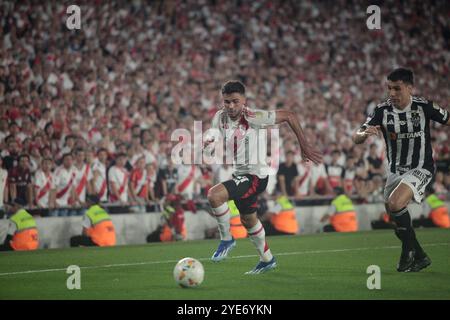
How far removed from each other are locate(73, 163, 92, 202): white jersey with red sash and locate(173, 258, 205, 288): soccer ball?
7977 mm

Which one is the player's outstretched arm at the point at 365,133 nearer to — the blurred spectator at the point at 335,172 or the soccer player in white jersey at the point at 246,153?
the soccer player in white jersey at the point at 246,153

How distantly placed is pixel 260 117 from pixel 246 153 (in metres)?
0.61

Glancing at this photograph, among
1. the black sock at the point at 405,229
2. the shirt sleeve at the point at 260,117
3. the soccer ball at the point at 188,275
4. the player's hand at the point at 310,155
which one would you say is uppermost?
the shirt sleeve at the point at 260,117

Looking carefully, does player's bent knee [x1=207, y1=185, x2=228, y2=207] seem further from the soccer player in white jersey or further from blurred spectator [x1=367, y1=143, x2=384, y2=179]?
blurred spectator [x1=367, y1=143, x2=384, y2=179]

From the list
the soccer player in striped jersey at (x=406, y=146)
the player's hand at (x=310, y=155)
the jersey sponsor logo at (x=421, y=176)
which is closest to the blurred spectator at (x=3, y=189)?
the player's hand at (x=310, y=155)

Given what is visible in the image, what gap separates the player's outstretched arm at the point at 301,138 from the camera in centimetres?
1050

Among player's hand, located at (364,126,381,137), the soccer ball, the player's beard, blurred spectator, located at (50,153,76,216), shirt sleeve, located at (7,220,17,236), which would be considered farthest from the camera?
blurred spectator, located at (50,153,76,216)

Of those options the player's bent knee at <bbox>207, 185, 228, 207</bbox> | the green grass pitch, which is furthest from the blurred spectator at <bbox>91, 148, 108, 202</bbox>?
the player's bent knee at <bbox>207, 185, 228, 207</bbox>

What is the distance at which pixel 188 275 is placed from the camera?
9461 mm

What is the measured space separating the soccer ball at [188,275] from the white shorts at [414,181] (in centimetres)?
303

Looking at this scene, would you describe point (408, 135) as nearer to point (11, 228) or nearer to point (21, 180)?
point (11, 228)

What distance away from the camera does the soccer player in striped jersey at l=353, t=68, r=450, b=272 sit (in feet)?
35.2

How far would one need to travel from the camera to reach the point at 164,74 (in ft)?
76.8

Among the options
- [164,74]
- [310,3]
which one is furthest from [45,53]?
[310,3]
